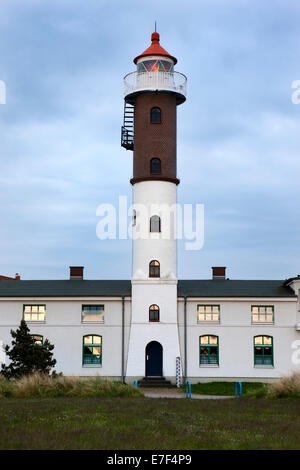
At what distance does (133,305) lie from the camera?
34.0 metres

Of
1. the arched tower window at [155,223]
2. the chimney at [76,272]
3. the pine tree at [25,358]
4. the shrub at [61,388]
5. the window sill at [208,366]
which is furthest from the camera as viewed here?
the chimney at [76,272]

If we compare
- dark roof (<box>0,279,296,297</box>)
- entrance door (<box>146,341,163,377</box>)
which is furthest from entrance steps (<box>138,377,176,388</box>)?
dark roof (<box>0,279,296,297</box>)

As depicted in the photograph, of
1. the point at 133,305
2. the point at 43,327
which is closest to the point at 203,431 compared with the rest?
the point at 133,305

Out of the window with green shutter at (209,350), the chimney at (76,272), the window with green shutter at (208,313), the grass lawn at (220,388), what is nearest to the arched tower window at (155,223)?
the window with green shutter at (208,313)

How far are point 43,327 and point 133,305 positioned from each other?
574 cm

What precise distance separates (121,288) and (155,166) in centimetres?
790

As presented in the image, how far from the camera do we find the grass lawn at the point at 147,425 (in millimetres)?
11188

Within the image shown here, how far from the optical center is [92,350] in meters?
34.7

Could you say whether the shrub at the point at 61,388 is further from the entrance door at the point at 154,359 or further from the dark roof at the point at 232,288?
the dark roof at the point at 232,288

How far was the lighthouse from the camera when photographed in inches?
1321

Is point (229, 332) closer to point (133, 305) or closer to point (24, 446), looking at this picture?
point (133, 305)

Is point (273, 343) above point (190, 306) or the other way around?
the other way around

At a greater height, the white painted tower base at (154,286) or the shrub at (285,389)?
the white painted tower base at (154,286)

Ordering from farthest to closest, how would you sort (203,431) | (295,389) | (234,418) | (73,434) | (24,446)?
1. (295,389)
2. (234,418)
3. (203,431)
4. (73,434)
5. (24,446)
